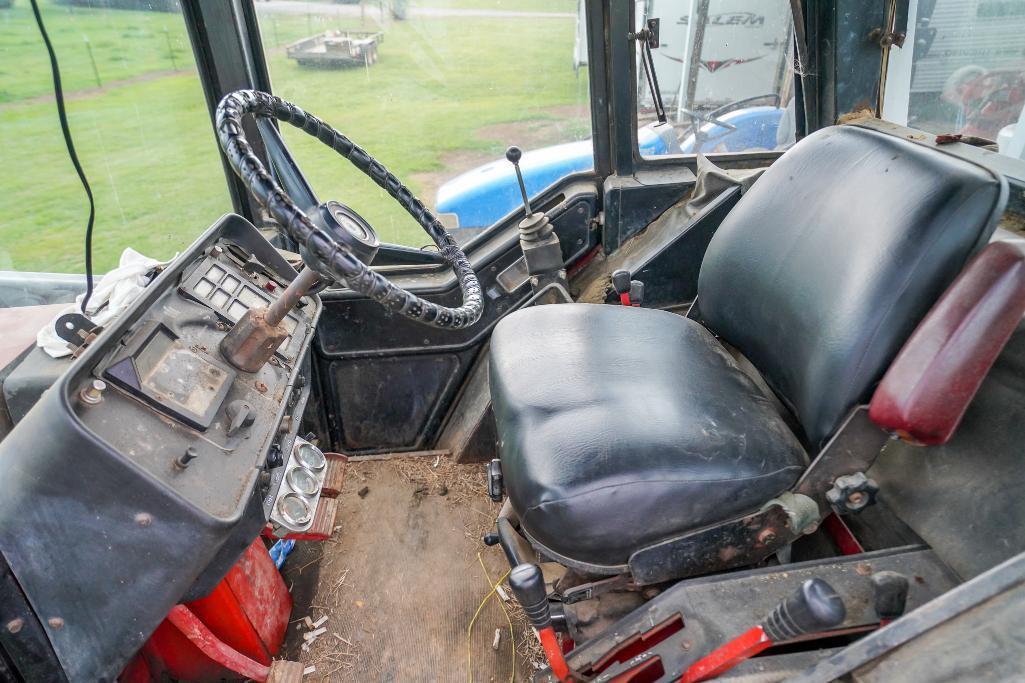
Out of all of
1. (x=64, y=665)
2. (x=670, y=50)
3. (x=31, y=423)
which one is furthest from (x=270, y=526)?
(x=670, y=50)

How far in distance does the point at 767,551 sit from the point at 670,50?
5.59ft

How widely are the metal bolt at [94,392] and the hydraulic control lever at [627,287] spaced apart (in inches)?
48.0

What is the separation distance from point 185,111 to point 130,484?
62.1 inches

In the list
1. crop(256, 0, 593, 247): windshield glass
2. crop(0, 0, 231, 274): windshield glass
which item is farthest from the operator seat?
crop(0, 0, 231, 274): windshield glass

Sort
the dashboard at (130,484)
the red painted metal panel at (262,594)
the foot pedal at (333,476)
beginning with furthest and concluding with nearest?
the foot pedal at (333,476), the red painted metal panel at (262,594), the dashboard at (130,484)

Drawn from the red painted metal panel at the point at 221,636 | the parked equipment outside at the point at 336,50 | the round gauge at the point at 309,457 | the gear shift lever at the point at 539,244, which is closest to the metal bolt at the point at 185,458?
the red painted metal panel at the point at 221,636

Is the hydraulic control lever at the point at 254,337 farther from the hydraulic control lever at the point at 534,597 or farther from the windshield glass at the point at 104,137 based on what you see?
the windshield glass at the point at 104,137

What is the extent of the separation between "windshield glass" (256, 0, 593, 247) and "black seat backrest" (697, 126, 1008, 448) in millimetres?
951

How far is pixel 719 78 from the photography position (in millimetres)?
2346

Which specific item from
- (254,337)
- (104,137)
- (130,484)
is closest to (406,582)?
(254,337)

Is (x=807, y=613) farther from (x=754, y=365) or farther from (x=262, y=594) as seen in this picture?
(x=262, y=594)

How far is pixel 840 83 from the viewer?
1.96m

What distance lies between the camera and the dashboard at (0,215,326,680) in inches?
39.7

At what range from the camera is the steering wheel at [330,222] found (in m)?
1.12
